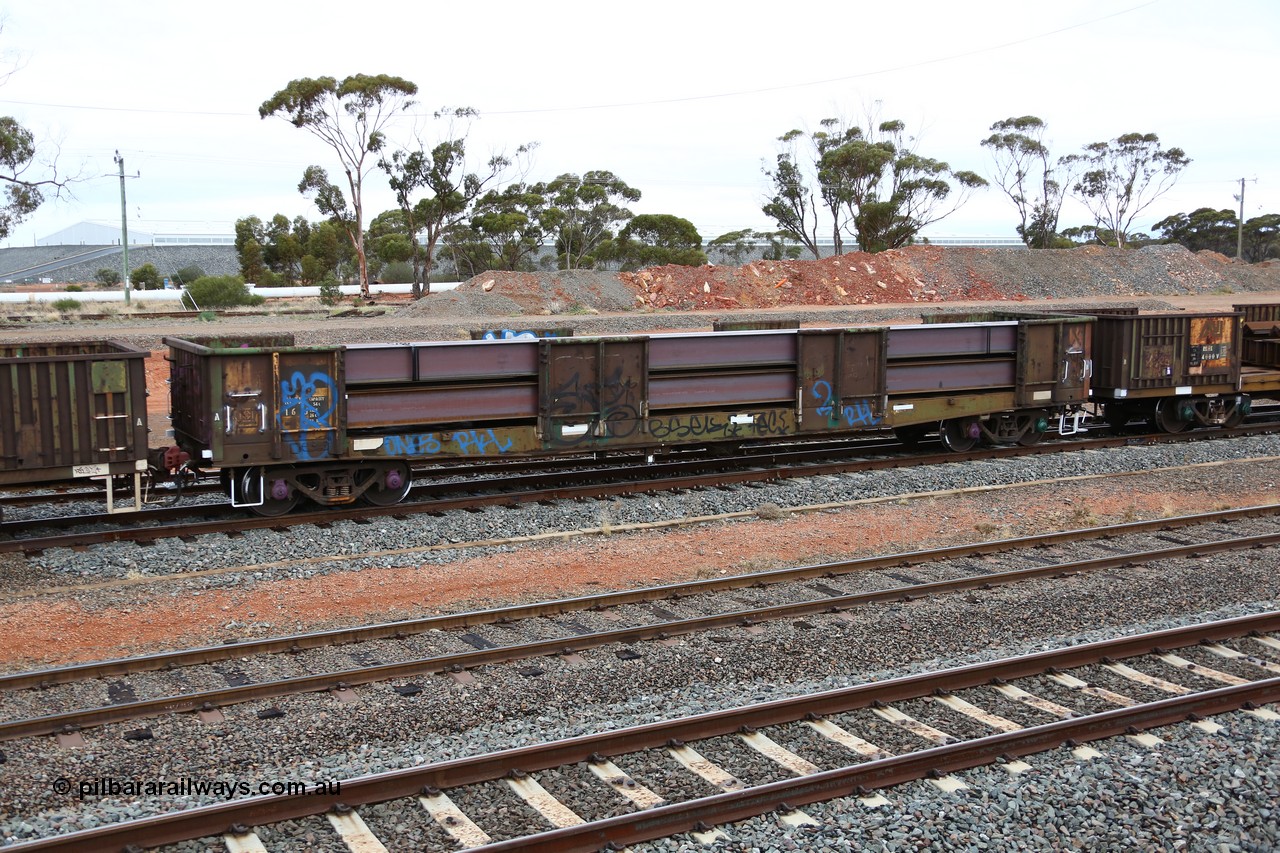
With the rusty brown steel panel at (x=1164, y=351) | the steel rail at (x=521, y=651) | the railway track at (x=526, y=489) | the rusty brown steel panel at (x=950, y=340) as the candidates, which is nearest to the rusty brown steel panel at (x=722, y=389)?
the railway track at (x=526, y=489)

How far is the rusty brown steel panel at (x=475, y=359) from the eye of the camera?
14.7m

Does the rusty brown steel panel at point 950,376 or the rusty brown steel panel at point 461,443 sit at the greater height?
the rusty brown steel panel at point 950,376

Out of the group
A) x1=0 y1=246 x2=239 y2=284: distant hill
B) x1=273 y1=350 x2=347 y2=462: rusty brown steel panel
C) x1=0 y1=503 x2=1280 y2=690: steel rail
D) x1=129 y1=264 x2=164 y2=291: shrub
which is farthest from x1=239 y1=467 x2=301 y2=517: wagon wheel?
x1=0 y1=246 x2=239 y2=284: distant hill

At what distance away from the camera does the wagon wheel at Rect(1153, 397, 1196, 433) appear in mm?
21422

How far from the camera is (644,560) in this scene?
12.7m

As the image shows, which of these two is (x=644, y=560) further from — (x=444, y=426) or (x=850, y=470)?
(x=850, y=470)

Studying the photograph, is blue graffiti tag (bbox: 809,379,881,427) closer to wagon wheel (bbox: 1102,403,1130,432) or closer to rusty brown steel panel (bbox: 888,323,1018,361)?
rusty brown steel panel (bbox: 888,323,1018,361)

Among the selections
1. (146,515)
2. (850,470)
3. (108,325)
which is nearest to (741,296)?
(108,325)

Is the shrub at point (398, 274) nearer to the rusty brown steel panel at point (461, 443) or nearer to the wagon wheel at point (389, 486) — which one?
the rusty brown steel panel at point (461, 443)

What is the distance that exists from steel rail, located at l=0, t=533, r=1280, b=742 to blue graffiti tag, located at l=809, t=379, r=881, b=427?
232 inches

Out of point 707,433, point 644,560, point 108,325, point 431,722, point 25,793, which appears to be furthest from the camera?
point 108,325

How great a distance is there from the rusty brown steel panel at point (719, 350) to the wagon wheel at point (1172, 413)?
898 cm

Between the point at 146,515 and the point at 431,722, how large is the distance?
782cm

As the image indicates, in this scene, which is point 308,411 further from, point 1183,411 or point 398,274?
point 398,274
